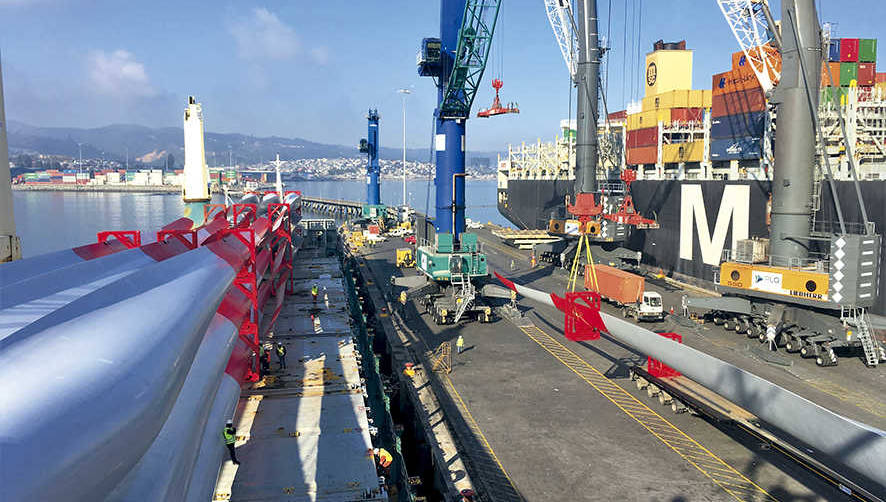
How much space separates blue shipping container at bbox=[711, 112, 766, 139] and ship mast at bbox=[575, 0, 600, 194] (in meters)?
10.6

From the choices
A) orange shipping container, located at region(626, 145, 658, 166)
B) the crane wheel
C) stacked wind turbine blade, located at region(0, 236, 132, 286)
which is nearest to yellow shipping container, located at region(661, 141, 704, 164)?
orange shipping container, located at region(626, 145, 658, 166)

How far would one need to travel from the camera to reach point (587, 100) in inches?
2156

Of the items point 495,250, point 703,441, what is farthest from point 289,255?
point 495,250

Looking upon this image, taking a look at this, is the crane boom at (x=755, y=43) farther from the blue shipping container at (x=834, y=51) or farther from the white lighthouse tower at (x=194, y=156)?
the white lighthouse tower at (x=194, y=156)

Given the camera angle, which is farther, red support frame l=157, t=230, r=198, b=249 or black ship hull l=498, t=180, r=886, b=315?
black ship hull l=498, t=180, r=886, b=315

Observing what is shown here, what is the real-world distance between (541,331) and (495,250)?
39759 mm

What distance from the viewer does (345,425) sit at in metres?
17.4

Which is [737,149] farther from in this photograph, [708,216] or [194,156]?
[194,156]

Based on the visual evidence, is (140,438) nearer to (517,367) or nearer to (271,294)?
(517,367)

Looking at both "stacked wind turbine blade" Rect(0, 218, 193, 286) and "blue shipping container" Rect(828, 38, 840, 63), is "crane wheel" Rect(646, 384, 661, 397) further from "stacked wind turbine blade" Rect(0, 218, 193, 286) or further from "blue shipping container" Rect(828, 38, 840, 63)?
"blue shipping container" Rect(828, 38, 840, 63)

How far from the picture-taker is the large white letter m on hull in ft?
146

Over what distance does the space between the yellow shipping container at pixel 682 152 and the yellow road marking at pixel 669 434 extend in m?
30.8

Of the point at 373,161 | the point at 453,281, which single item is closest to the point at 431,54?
the point at 453,281

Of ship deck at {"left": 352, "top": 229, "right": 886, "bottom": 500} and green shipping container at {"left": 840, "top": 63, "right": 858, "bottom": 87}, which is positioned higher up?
green shipping container at {"left": 840, "top": 63, "right": 858, "bottom": 87}
